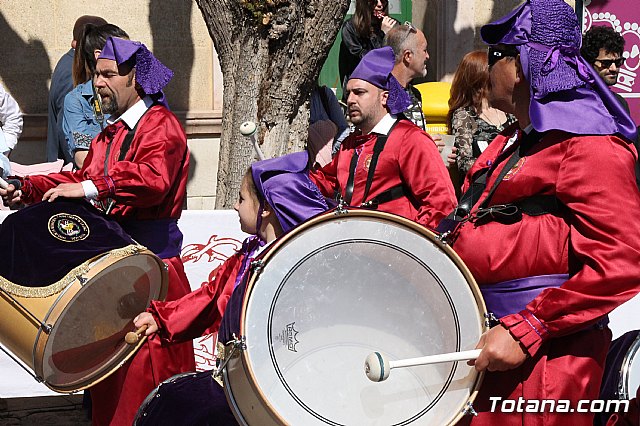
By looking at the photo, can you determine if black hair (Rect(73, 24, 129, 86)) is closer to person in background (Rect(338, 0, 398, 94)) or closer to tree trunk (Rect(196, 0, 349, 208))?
tree trunk (Rect(196, 0, 349, 208))

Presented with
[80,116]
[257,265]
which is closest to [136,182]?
[257,265]

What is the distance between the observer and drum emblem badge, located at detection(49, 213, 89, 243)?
13.0ft

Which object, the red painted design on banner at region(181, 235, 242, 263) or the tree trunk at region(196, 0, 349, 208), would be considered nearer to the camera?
the red painted design on banner at region(181, 235, 242, 263)

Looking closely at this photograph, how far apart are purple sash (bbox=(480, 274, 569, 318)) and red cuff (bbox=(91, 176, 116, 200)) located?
1.83 meters

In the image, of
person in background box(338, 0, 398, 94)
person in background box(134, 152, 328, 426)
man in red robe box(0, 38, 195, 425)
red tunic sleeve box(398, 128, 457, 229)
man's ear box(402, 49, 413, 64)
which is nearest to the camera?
person in background box(134, 152, 328, 426)

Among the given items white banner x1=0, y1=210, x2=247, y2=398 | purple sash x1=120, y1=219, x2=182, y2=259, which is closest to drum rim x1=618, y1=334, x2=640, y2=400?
purple sash x1=120, y1=219, x2=182, y2=259

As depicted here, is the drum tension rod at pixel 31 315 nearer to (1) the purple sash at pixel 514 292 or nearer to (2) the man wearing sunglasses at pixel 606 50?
(1) the purple sash at pixel 514 292

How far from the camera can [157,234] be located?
14.9ft

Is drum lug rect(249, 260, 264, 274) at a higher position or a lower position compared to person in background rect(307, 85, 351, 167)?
higher

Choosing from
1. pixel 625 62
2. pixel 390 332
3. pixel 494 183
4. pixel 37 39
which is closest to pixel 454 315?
pixel 390 332

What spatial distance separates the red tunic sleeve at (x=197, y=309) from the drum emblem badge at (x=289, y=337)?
0.78 m

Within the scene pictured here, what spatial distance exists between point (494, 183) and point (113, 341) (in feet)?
5.71

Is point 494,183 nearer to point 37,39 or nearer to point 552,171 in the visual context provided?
point 552,171

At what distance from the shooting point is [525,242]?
2863 millimetres
